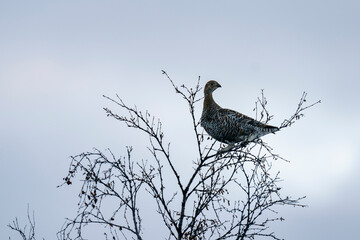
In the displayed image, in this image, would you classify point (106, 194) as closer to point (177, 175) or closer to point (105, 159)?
point (105, 159)

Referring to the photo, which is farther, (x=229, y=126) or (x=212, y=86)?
(x=212, y=86)

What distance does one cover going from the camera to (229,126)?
11.7 metres

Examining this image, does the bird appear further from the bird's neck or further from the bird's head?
the bird's head

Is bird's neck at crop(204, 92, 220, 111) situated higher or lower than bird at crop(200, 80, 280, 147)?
higher

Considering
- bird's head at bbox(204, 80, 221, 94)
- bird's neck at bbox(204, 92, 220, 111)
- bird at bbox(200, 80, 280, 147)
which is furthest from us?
bird's head at bbox(204, 80, 221, 94)

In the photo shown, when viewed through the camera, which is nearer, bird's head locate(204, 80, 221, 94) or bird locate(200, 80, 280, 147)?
bird locate(200, 80, 280, 147)

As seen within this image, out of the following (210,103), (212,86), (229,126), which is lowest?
(229,126)

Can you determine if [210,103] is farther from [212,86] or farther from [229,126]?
[229,126]

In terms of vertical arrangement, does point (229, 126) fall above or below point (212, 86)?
below

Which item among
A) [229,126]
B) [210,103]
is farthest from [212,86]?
[229,126]

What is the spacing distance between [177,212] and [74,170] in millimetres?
1773

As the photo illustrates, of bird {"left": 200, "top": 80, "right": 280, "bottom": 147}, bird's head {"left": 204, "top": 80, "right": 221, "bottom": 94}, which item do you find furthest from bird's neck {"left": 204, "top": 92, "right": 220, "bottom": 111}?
bird's head {"left": 204, "top": 80, "right": 221, "bottom": 94}

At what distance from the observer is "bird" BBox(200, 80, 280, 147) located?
11484 millimetres

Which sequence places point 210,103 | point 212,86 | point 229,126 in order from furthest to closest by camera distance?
point 212,86 < point 210,103 < point 229,126
